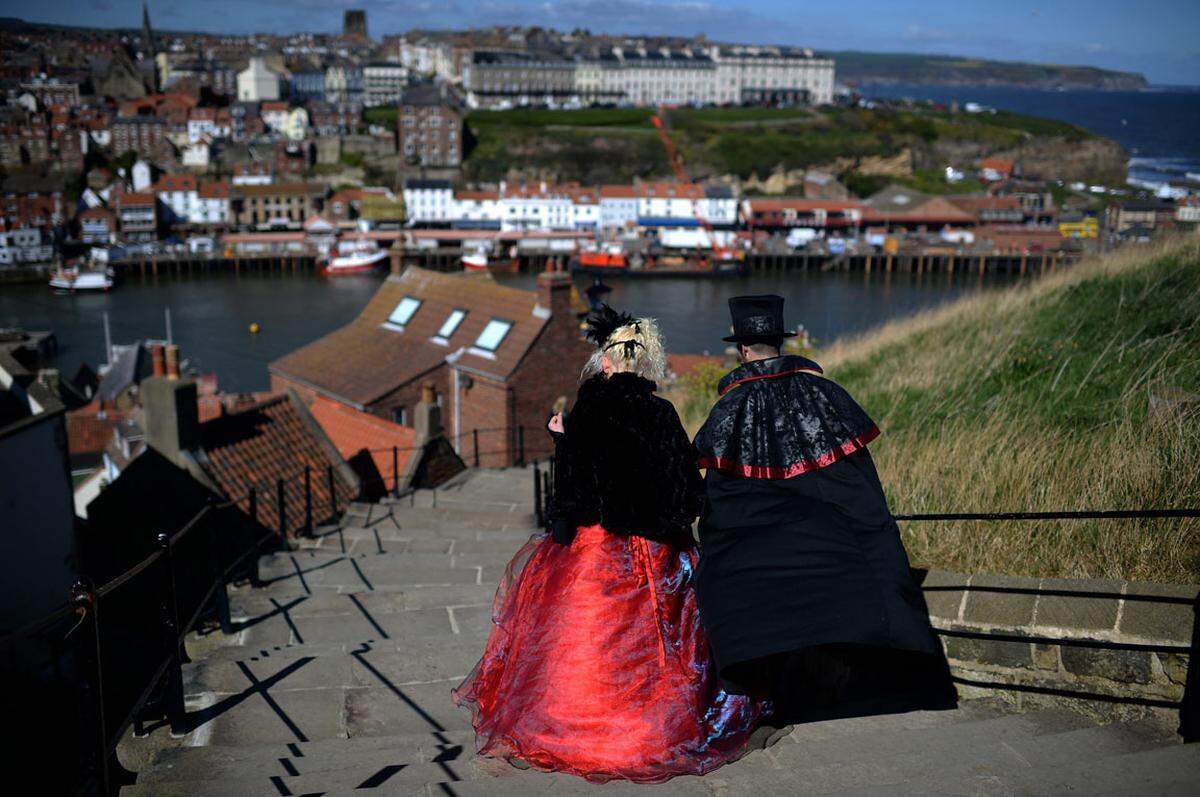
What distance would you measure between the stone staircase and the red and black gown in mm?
146

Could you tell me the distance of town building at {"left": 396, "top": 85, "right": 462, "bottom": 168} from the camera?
97.8 metres

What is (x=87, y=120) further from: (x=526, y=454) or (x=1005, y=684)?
(x=1005, y=684)

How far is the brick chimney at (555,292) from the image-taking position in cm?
1827

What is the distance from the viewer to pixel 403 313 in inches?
806

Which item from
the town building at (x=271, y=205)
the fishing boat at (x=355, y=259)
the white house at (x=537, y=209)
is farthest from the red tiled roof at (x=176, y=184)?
the white house at (x=537, y=209)

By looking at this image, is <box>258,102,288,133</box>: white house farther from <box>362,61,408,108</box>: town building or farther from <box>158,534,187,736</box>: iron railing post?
<box>158,534,187,736</box>: iron railing post

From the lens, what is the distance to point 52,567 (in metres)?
10.0

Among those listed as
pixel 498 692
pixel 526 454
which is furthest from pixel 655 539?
pixel 526 454

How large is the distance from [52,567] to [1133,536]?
985 cm

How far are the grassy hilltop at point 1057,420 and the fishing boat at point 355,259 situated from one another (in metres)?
62.0

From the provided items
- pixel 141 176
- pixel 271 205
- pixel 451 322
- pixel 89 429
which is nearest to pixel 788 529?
pixel 451 322

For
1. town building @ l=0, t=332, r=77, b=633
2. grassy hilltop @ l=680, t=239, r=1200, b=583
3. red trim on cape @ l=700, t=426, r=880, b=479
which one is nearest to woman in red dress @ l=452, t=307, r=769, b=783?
red trim on cape @ l=700, t=426, r=880, b=479

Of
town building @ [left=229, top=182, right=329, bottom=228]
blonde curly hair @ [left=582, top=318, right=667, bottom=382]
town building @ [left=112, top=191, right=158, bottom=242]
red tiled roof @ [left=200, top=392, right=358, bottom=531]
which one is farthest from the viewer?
town building @ [left=229, top=182, right=329, bottom=228]

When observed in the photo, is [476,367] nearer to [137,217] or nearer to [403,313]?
[403,313]
